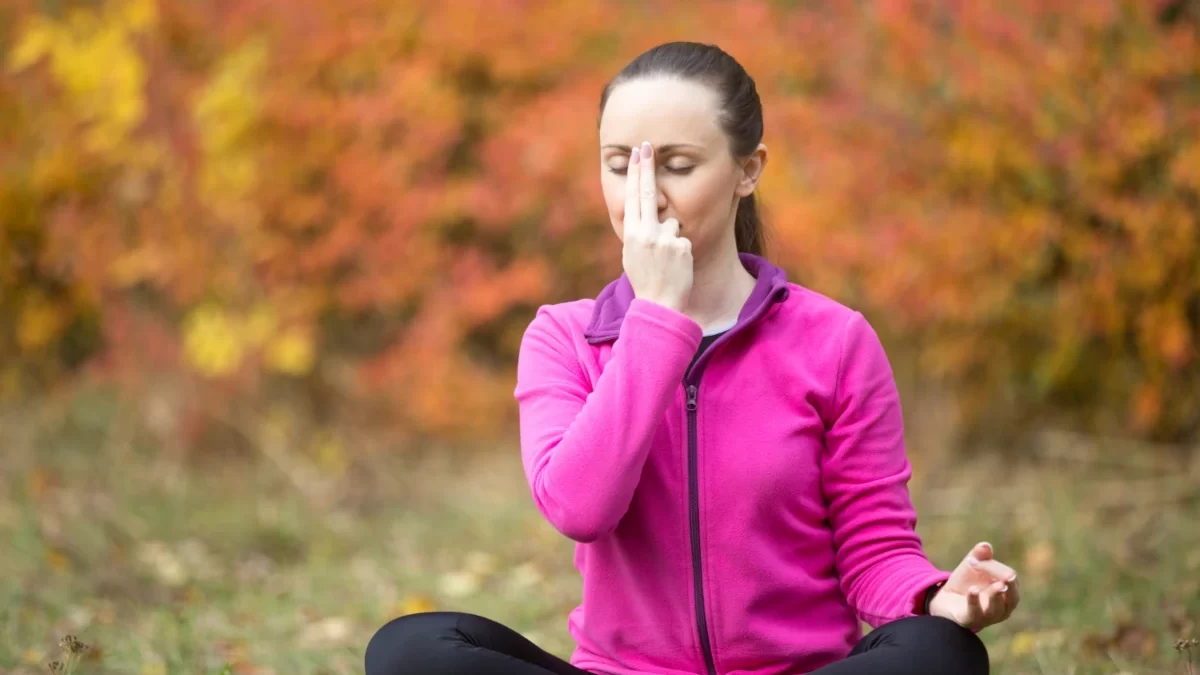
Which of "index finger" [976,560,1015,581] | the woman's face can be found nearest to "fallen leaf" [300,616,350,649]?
the woman's face

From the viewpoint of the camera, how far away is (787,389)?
6.42ft

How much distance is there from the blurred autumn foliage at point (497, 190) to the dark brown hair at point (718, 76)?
2.20 m

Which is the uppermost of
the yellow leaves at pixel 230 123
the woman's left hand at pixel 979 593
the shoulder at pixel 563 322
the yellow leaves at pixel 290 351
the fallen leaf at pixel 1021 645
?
the yellow leaves at pixel 230 123

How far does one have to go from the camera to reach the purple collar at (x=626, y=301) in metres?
1.98

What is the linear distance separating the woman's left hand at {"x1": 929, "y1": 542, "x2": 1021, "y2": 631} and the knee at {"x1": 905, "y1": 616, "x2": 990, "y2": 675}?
0.09ft

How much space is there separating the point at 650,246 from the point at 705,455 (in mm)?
329

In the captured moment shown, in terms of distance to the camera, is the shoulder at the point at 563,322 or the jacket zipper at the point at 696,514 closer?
the jacket zipper at the point at 696,514

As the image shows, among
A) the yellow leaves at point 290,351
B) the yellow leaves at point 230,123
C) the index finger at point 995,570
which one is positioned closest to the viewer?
the index finger at point 995,570

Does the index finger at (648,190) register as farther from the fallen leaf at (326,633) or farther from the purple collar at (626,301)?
the fallen leaf at (326,633)

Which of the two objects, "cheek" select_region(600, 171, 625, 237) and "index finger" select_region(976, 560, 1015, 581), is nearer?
"index finger" select_region(976, 560, 1015, 581)

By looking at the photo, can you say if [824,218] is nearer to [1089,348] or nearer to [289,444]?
[1089,348]

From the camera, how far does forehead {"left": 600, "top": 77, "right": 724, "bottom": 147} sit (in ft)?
6.18

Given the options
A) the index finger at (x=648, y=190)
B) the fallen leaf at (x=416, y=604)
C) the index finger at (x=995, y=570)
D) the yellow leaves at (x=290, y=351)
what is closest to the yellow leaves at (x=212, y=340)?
the yellow leaves at (x=290, y=351)

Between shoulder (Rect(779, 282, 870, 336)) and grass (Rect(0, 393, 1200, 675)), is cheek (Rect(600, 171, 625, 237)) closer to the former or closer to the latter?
shoulder (Rect(779, 282, 870, 336))
